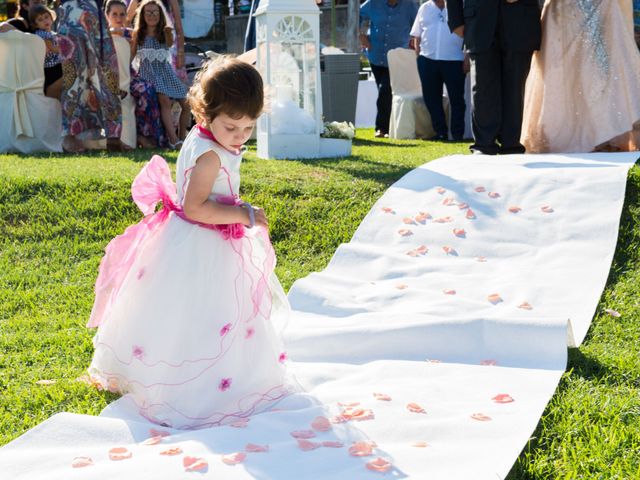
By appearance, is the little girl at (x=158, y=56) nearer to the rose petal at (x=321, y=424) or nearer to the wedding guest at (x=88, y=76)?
the wedding guest at (x=88, y=76)

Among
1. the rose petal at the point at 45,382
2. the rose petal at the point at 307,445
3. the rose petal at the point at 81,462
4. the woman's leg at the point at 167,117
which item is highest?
the woman's leg at the point at 167,117

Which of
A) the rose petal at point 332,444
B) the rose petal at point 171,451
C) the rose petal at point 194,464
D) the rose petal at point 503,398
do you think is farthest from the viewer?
the rose petal at point 503,398

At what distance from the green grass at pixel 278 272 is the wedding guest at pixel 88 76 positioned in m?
0.40

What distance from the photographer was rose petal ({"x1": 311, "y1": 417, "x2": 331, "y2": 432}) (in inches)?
118

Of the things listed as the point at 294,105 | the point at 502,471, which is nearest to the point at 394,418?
the point at 502,471

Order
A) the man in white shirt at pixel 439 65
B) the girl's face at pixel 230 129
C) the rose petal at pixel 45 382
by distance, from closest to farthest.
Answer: the girl's face at pixel 230 129, the rose petal at pixel 45 382, the man in white shirt at pixel 439 65

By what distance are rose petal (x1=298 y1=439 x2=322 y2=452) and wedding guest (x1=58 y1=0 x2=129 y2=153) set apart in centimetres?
617

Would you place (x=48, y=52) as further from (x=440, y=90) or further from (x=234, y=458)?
(x=234, y=458)


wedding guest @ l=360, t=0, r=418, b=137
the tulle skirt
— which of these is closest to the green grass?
the tulle skirt

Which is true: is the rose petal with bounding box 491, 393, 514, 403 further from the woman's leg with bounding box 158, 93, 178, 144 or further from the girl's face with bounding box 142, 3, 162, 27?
the girl's face with bounding box 142, 3, 162, 27

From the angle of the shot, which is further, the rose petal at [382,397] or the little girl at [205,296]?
the rose petal at [382,397]

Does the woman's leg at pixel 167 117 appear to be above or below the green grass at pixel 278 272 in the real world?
above

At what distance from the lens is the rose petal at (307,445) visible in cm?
283

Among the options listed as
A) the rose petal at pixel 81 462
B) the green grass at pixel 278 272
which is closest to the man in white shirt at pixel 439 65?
the green grass at pixel 278 272
